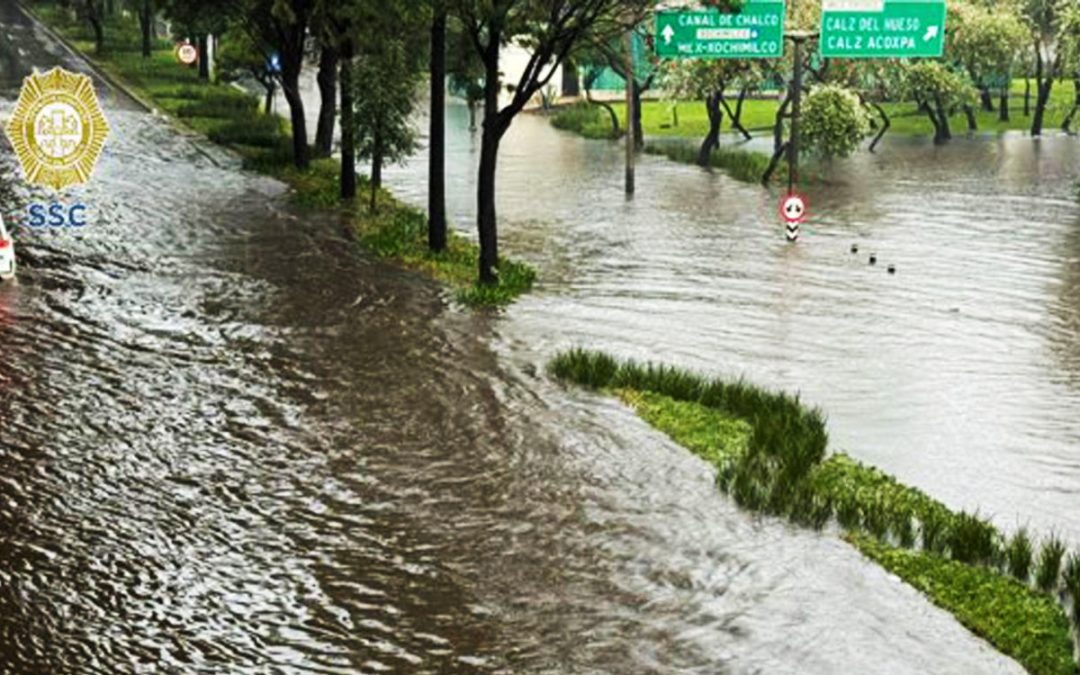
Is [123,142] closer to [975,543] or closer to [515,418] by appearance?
[515,418]

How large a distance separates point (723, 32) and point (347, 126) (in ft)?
32.4

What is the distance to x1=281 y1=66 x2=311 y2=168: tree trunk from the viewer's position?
36.4m

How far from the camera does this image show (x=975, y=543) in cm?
1323

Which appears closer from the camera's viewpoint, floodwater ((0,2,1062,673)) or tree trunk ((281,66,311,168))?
floodwater ((0,2,1062,673))

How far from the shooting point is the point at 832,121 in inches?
1688

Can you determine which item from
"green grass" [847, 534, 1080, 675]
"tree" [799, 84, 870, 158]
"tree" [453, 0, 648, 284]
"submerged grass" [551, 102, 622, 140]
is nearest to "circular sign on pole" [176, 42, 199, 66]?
"submerged grass" [551, 102, 622, 140]

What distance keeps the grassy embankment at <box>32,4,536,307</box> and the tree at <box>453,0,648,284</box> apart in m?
0.99

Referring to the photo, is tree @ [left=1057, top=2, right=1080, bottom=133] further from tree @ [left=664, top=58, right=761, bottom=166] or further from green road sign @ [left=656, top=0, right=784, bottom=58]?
green road sign @ [left=656, top=0, right=784, bottom=58]

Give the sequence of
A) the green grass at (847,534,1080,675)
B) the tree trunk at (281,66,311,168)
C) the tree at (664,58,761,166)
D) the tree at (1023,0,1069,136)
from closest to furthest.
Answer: the green grass at (847,534,1080,675) → the tree trunk at (281,66,311,168) → the tree at (664,58,761,166) → the tree at (1023,0,1069,136)

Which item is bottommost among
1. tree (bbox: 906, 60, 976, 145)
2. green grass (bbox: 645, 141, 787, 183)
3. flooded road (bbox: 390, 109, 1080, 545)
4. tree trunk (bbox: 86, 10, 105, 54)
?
flooded road (bbox: 390, 109, 1080, 545)

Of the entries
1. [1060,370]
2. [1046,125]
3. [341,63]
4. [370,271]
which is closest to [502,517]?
[1060,370]

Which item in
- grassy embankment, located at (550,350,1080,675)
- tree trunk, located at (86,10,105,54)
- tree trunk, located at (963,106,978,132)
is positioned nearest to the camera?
grassy embankment, located at (550,350,1080,675)

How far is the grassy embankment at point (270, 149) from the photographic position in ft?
85.9

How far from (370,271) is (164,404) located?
30.0 ft
